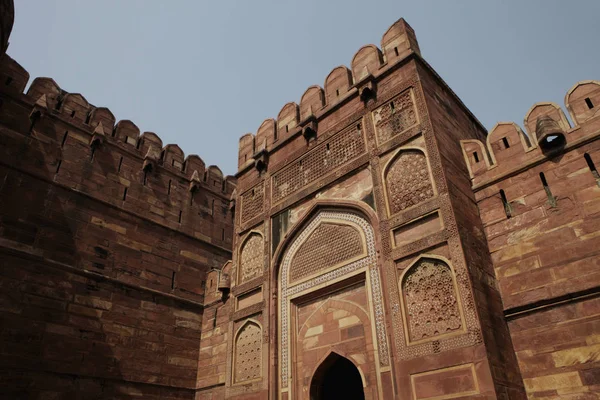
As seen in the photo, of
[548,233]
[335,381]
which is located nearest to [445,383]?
[548,233]

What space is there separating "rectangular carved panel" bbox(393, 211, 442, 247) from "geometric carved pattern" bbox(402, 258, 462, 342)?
0.37m

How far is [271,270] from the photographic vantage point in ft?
25.7

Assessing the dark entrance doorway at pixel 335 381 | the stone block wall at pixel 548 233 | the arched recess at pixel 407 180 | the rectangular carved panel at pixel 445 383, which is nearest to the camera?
the rectangular carved panel at pixel 445 383

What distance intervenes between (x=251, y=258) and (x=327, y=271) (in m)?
2.03

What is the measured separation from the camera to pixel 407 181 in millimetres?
6520

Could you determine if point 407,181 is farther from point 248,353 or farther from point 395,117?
point 248,353

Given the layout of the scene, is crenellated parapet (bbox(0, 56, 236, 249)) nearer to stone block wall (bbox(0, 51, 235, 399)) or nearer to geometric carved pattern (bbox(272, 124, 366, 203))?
stone block wall (bbox(0, 51, 235, 399))

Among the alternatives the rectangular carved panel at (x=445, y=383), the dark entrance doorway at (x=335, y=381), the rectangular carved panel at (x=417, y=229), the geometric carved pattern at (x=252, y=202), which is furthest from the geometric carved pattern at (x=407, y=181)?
the geometric carved pattern at (x=252, y=202)

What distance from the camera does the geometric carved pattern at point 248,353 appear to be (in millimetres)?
7328

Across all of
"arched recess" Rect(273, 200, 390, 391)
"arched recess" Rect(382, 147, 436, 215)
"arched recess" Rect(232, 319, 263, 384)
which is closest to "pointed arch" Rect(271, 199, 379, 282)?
"arched recess" Rect(273, 200, 390, 391)

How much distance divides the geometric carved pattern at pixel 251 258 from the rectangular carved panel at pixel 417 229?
113 inches

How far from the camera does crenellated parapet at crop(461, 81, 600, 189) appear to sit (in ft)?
19.5

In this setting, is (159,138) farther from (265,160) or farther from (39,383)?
(39,383)

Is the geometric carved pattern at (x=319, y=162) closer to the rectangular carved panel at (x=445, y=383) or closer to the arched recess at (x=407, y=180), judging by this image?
the arched recess at (x=407, y=180)
